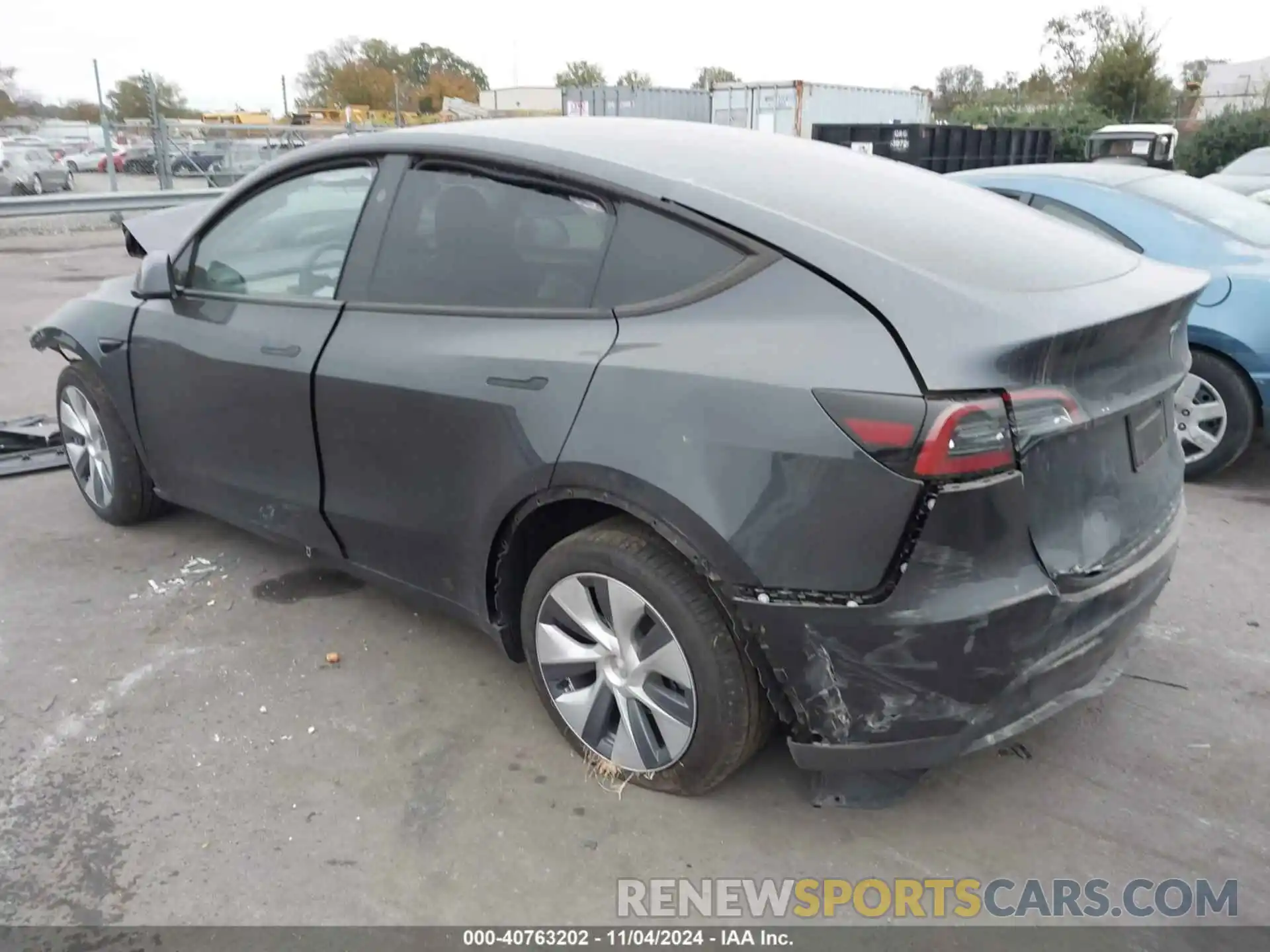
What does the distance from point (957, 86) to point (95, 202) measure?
64.8 m

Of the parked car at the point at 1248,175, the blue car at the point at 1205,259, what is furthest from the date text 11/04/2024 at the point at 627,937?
the parked car at the point at 1248,175

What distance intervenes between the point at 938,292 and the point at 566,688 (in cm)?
147

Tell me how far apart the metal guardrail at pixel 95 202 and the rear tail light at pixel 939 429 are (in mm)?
13614

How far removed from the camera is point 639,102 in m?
28.3

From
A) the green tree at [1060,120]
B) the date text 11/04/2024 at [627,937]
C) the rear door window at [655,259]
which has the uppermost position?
the green tree at [1060,120]

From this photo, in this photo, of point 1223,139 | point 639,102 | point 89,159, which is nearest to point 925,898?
point 639,102

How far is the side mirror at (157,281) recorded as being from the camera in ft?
12.3

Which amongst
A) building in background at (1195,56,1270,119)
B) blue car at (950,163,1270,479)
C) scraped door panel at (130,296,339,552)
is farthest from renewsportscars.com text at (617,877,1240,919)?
building in background at (1195,56,1270,119)

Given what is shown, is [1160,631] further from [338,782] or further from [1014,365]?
[338,782]

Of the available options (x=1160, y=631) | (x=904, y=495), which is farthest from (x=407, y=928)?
(x=1160, y=631)

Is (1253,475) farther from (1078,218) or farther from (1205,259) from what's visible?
(1078,218)

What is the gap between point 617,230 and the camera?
2584 mm

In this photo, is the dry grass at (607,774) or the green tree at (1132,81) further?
the green tree at (1132,81)

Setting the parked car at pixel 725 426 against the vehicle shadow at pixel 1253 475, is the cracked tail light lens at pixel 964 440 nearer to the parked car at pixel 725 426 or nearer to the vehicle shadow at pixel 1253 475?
the parked car at pixel 725 426
